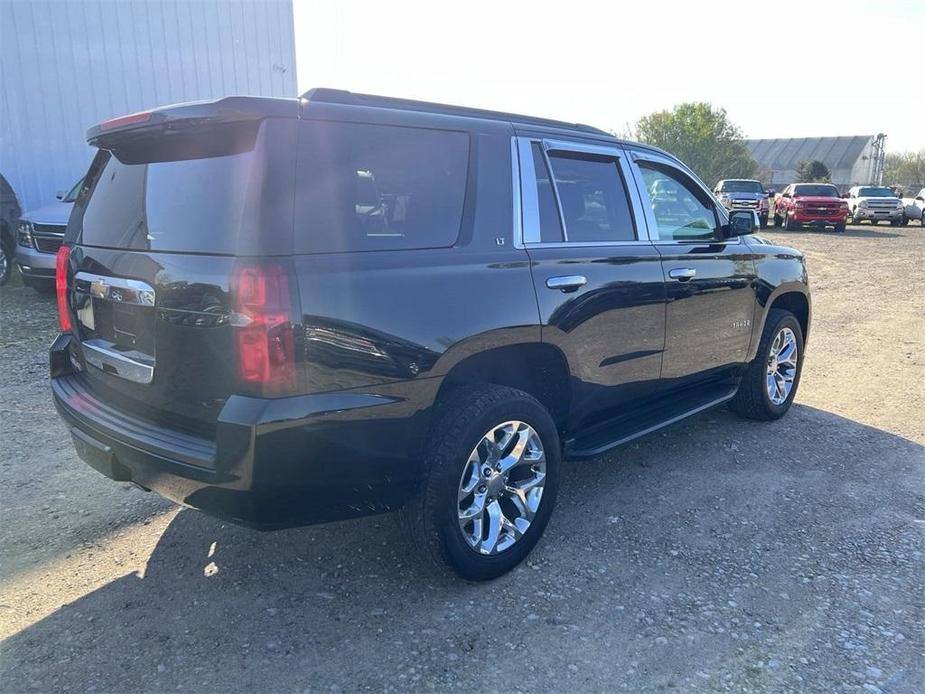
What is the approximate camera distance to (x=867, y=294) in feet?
37.1

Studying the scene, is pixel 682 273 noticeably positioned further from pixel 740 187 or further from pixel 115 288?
pixel 740 187

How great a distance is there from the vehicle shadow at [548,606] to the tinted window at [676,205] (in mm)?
1538

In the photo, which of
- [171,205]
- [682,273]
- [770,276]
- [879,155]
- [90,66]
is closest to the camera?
[171,205]

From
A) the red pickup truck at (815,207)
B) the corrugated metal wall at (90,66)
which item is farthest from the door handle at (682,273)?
the red pickup truck at (815,207)

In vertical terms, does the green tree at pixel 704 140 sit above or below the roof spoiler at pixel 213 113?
above

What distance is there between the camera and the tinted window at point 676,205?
4215mm

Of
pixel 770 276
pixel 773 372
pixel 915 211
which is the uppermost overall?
pixel 915 211

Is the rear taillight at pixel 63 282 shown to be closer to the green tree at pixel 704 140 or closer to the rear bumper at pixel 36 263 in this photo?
the rear bumper at pixel 36 263

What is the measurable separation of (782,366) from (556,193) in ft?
9.20

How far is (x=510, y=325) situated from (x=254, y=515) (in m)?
1.27

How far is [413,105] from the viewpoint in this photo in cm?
306

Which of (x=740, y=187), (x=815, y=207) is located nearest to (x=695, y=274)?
(x=815, y=207)

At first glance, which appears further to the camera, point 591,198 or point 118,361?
point 591,198

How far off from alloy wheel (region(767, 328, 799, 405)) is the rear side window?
315 centimetres
